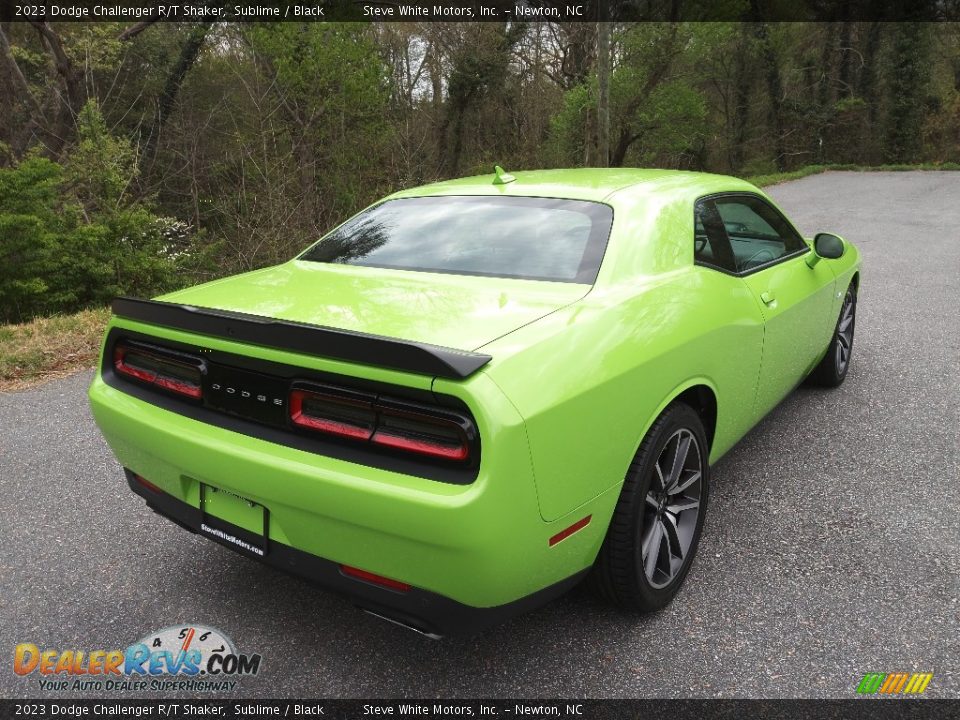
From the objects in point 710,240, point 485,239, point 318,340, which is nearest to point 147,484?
point 318,340

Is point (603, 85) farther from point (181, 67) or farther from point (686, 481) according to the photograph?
point (686, 481)

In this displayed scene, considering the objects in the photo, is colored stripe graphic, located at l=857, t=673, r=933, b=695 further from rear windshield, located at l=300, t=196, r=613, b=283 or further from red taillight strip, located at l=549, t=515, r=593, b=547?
rear windshield, located at l=300, t=196, r=613, b=283

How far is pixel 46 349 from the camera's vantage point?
18.0ft

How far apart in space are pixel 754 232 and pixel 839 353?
4.63 ft

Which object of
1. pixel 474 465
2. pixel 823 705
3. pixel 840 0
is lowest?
pixel 823 705

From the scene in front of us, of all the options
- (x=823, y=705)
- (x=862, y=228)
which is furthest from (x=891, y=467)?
(x=862, y=228)

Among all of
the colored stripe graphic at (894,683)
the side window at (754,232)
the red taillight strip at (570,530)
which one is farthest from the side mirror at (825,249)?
the red taillight strip at (570,530)

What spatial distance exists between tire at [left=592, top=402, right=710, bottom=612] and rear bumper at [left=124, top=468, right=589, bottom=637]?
6.9 inches

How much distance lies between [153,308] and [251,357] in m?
0.50

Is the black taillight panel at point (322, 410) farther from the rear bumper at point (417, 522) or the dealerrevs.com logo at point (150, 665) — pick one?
the dealerrevs.com logo at point (150, 665)

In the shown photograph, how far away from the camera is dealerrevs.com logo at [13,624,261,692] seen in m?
2.10

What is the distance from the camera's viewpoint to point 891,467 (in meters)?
3.38

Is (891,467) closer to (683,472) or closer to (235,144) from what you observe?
(683,472)

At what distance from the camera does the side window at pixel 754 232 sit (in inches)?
124
